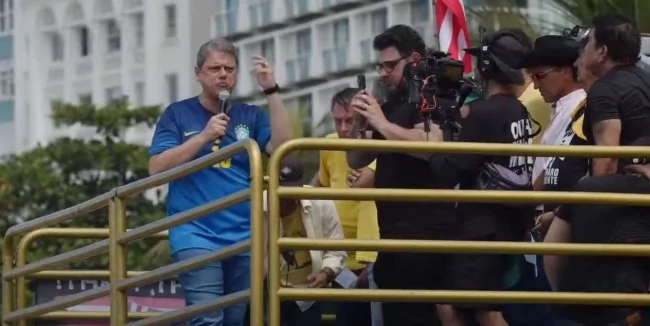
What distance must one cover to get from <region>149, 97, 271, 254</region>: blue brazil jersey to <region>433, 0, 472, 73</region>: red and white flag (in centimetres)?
271

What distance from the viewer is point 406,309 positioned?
9195 millimetres

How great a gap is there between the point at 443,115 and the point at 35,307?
2.22 metres

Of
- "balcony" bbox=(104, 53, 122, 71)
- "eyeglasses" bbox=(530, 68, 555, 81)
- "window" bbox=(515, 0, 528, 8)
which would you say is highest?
"balcony" bbox=(104, 53, 122, 71)

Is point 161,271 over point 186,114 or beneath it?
beneath

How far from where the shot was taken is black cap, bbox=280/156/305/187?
1012 centimetres

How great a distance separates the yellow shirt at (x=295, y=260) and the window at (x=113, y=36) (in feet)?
227

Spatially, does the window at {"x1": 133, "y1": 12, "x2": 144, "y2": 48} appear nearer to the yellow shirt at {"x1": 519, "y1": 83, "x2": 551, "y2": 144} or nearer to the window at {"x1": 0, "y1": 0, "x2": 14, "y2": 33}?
the window at {"x1": 0, "y1": 0, "x2": 14, "y2": 33}

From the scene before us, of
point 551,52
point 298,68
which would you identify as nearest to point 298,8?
point 298,68

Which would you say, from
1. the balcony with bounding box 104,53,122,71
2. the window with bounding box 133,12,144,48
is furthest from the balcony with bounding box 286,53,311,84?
the balcony with bounding box 104,53,122,71

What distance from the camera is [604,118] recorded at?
8297 mm

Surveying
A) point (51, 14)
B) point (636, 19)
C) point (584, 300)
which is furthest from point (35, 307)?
point (51, 14)

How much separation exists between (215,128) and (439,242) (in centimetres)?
150

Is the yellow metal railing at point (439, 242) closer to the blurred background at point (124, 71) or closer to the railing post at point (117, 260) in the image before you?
the railing post at point (117, 260)

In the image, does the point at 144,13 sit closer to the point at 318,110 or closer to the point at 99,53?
the point at 99,53
